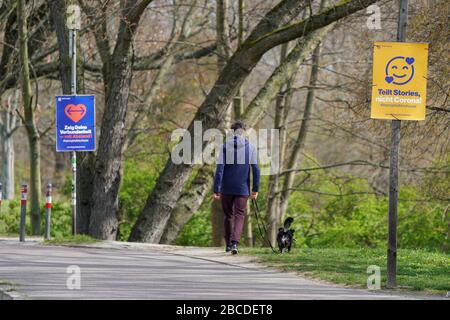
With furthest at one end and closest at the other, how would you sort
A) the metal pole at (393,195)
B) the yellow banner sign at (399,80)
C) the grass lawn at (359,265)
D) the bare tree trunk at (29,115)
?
the bare tree trunk at (29,115)
the grass lawn at (359,265)
the metal pole at (393,195)
the yellow banner sign at (399,80)

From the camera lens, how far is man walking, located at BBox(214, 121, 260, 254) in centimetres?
1725

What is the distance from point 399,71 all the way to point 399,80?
0.37 ft

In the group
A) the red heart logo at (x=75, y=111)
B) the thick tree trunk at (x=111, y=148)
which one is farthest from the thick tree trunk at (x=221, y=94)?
the red heart logo at (x=75, y=111)

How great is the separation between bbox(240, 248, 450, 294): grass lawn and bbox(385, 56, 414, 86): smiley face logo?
2569 mm

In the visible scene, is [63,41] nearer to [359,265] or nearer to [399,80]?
[359,265]

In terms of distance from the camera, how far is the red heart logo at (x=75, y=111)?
2144 centimetres

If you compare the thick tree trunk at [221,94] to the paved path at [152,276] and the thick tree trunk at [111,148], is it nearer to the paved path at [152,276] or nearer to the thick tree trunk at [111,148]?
the thick tree trunk at [111,148]

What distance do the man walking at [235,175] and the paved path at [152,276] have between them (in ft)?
2.46

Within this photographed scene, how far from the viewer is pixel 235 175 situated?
17406 millimetres

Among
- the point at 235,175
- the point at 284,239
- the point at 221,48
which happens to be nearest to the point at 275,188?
the point at 221,48

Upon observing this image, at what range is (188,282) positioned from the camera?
44.8 ft
